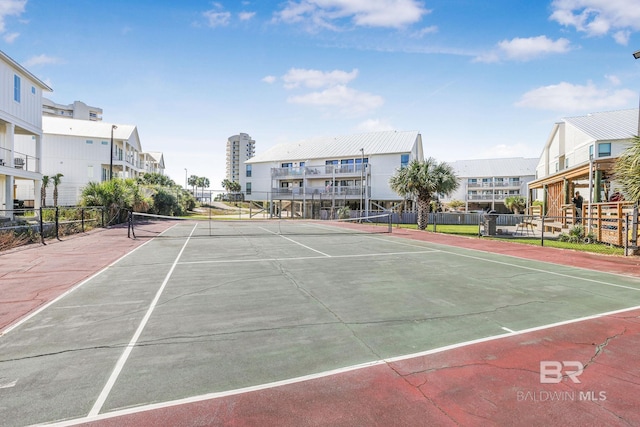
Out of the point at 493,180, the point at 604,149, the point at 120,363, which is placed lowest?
the point at 120,363

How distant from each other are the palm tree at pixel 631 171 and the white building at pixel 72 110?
362 feet

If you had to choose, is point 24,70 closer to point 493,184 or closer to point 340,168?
point 340,168

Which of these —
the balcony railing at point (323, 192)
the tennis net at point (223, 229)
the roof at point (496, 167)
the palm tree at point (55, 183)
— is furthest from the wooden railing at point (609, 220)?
the roof at point (496, 167)

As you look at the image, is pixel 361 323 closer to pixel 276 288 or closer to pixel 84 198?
pixel 276 288

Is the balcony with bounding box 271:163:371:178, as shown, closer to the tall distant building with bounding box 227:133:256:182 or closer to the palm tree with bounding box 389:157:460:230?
the palm tree with bounding box 389:157:460:230

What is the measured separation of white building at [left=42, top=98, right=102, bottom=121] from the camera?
89.2 metres

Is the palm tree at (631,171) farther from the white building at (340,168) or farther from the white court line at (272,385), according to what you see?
the white building at (340,168)

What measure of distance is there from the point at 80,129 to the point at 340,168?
3563 centimetres

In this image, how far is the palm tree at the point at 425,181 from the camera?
97.2 feet

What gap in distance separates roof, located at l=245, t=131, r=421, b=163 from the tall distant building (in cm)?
13798

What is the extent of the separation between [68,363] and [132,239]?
15.6 meters

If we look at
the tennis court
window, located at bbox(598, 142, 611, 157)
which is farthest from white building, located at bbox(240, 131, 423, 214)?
the tennis court

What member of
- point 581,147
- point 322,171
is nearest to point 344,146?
point 322,171

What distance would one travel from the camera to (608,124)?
33750 millimetres
